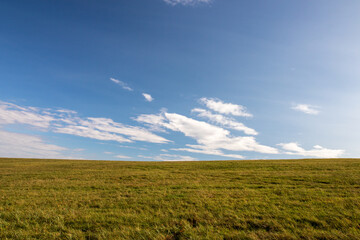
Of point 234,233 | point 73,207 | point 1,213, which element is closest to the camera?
point 234,233

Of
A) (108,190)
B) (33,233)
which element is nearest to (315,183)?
(108,190)

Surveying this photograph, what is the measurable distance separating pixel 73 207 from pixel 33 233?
3667 mm

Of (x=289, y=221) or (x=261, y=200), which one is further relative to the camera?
(x=261, y=200)

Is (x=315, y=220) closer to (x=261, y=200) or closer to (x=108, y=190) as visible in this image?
(x=261, y=200)

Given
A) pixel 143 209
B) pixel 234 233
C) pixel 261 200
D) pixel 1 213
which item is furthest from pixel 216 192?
pixel 1 213

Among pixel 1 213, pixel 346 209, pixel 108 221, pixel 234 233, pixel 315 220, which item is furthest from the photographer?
pixel 1 213

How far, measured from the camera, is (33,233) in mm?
7859

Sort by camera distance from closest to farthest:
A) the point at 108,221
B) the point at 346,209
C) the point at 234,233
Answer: the point at 234,233, the point at 108,221, the point at 346,209

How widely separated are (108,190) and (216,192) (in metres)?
9.20

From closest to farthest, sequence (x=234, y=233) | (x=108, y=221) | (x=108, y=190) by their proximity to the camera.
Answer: (x=234, y=233)
(x=108, y=221)
(x=108, y=190)

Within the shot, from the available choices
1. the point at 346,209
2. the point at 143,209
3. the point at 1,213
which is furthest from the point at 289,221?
the point at 1,213

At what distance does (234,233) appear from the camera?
24.3ft

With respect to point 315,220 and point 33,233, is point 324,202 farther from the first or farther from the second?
point 33,233

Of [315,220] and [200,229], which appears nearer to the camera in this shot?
[200,229]
